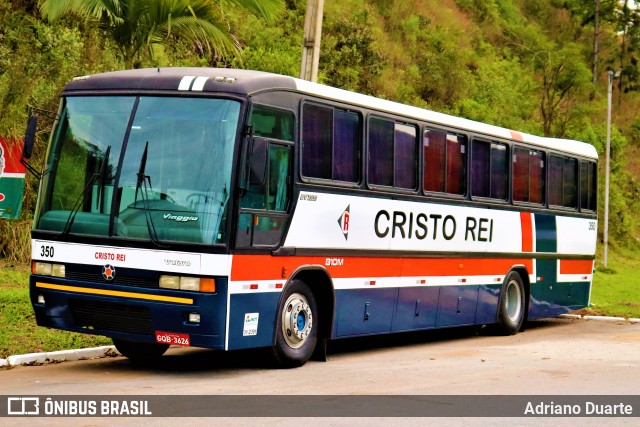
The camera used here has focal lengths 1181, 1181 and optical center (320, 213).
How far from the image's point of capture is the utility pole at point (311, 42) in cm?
1825

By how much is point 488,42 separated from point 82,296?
1908 inches

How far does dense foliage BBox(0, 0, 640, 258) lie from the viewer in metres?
23.7

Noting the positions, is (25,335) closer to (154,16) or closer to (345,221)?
(345,221)

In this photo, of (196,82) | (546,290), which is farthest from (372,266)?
(546,290)

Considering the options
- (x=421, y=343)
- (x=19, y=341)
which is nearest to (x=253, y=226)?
(x=19, y=341)

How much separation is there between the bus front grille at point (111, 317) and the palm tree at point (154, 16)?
7.66 metres

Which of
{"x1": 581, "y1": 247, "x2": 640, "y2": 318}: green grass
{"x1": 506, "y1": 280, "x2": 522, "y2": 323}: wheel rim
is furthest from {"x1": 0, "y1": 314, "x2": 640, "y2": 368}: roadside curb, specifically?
{"x1": 581, "y1": 247, "x2": 640, "y2": 318}: green grass

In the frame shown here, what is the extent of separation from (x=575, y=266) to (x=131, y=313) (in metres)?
11.4

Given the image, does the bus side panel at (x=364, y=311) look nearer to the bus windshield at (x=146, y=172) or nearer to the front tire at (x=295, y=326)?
the front tire at (x=295, y=326)

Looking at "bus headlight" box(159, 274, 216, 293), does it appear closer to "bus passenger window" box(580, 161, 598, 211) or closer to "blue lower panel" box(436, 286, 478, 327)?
"blue lower panel" box(436, 286, 478, 327)

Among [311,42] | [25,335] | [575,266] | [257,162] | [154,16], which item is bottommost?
[25,335]

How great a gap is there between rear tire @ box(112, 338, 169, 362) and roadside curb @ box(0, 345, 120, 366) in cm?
34

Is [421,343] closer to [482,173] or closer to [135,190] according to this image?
[482,173]

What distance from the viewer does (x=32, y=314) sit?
15.6m
